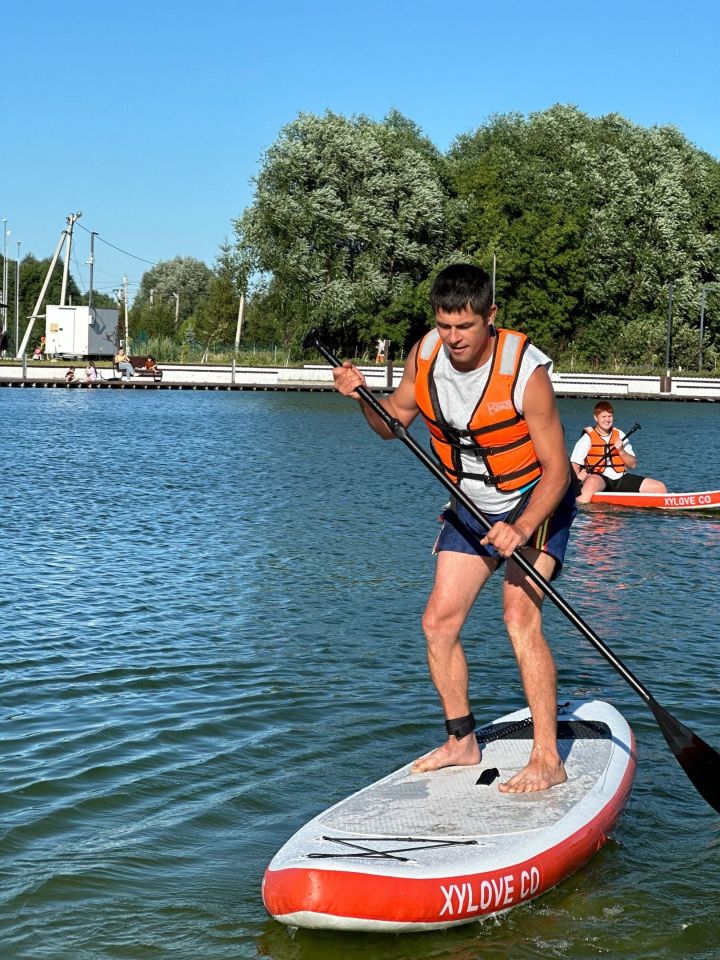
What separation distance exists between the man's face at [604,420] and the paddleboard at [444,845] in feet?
37.7

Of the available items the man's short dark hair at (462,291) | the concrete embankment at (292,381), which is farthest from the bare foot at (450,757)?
the concrete embankment at (292,381)

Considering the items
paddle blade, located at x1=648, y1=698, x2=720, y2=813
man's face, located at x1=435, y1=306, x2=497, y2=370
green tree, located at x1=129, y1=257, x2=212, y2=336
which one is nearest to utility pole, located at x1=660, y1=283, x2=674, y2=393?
paddle blade, located at x1=648, y1=698, x2=720, y2=813

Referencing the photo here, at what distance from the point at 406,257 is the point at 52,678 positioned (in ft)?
213

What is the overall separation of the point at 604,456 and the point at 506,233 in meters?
61.2

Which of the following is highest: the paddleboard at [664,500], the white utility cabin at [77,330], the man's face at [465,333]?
the white utility cabin at [77,330]

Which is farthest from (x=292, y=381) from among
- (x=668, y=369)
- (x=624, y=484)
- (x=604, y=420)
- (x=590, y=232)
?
(x=604, y=420)

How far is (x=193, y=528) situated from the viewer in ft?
57.6

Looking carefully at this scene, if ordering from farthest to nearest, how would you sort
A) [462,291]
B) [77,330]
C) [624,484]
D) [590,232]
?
[590,232] → [77,330] → [624,484] → [462,291]

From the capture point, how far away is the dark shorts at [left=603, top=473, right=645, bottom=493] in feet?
63.5

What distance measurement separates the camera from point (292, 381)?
7094 centimetres

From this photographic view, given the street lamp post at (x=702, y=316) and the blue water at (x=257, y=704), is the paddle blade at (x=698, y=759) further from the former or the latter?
the street lamp post at (x=702, y=316)

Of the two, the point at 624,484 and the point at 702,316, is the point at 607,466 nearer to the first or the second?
the point at 624,484

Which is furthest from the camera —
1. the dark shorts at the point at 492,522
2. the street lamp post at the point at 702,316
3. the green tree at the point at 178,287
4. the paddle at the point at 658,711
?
the green tree at the point at 178,287

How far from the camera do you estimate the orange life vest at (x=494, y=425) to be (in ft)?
19.1
